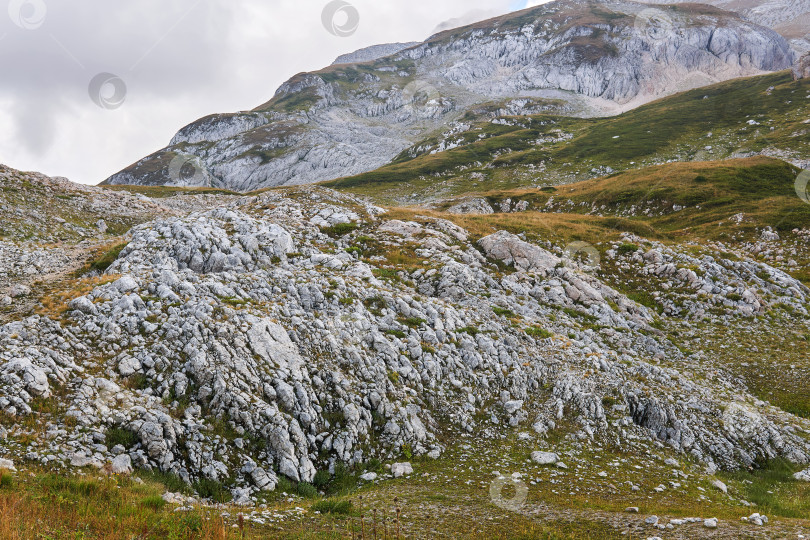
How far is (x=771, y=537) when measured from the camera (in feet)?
31.5

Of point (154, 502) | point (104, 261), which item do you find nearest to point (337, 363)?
point (154, 502)

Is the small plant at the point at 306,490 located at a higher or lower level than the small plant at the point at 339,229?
lower

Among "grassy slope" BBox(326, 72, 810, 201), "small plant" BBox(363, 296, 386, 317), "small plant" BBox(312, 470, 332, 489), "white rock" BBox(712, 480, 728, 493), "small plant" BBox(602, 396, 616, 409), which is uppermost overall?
"grassy slope" BBox(326, 72, 810, 201)

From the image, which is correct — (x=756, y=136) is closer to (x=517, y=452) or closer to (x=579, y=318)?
(x=579, y=318)

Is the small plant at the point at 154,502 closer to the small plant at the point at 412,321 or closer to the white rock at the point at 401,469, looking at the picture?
the white rock at the point at 401,469

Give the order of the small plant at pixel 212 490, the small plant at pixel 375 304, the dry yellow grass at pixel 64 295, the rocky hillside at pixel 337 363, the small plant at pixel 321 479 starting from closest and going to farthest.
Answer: the small plant at pixel 212 490 < the rocky hillside at pixel 337 363 < the small plant at pixel 321 479 < the dry yellow grass at pixel 64 295 < the small plant at pixel 375 304

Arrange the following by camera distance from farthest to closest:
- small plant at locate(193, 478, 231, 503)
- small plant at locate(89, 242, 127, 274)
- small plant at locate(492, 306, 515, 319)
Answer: small plant at locate(492, 306, 515, 319), small plant at locate(89, 242, 127, 274), small plant at locate(193, 478, 231, 503)

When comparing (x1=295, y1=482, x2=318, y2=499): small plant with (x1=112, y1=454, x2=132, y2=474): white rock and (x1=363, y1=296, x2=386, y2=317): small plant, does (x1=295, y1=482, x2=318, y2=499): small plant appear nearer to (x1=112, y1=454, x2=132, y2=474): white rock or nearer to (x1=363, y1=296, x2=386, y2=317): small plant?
(x1=112, y1=454, x2=132, y2=474): white rock

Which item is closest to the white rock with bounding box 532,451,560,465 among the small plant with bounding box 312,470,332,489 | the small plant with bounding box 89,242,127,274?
the small plant with bounding box 312,470,332,489

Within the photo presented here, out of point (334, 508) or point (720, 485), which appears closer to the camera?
point (334, 508)

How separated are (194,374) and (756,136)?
16445cm

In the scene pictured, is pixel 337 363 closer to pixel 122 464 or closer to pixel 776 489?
pixel 122 464

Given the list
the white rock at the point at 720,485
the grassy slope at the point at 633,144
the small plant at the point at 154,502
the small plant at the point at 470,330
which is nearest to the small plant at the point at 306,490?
the small plant at the point at 154,502

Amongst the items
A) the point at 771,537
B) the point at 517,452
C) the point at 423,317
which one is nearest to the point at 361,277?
the point at 423,317
